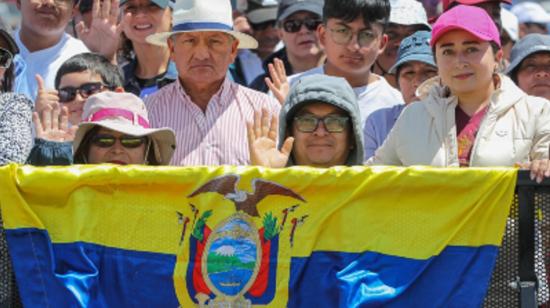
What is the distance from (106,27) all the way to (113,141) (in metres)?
2.35

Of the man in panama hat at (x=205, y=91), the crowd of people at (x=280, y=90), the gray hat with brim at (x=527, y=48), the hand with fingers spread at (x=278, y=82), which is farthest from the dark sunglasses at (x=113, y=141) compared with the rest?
the gray hat with brim at (x=527, y=48)

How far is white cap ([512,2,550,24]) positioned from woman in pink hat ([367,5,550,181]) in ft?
13.2

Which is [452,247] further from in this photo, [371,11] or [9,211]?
[371,11]

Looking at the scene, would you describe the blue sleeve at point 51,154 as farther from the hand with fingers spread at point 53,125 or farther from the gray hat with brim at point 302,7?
the gray hat with brim at point 302,7

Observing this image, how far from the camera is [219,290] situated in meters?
4.88

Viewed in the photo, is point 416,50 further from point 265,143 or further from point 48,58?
point 48,58

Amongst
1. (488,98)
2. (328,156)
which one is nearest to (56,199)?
(328,156)

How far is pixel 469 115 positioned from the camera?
5883 mm

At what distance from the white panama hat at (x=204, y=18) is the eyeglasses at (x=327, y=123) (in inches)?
38.6

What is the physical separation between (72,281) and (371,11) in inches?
115

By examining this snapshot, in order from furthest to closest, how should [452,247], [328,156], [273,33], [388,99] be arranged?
[273,33] → [388,99] → [328,156] → [452,247]

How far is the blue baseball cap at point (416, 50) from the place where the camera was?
7199 mm

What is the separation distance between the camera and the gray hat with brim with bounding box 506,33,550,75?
705 centimetres

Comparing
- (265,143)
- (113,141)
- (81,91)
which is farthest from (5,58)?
(265,143)
